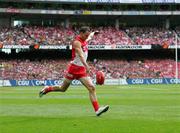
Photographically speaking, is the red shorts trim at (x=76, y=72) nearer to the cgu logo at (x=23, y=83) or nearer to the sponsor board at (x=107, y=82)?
the sponsor board at (x=107, y=82)

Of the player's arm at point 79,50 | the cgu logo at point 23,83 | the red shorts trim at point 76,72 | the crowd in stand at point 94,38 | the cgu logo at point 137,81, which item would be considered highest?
the player's arm at point 79,50

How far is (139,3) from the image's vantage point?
8375cm

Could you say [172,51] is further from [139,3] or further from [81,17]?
[81,17]

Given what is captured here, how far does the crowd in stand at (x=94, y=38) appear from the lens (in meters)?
76.2

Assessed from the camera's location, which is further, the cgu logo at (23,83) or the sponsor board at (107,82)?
the cgu logo at (23,83)

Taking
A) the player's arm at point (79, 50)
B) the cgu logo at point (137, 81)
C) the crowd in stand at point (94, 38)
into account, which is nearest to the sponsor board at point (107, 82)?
the cgu logo at point (137, 81)

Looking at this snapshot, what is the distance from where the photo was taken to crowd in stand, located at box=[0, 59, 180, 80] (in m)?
68.9

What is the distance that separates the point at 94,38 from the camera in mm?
80125

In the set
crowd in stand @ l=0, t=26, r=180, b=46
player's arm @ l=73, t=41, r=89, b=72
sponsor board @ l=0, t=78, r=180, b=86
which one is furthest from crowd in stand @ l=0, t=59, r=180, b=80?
player's arm @ l=73, t=41, r=89, b=72

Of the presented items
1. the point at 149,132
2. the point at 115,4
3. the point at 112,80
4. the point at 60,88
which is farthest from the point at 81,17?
the point at 149,132

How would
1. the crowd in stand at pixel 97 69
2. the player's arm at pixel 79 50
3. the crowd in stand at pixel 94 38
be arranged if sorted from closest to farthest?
the player's arm at pixel 79 50, the crowd in stand at pixel 97 69, the crowd in stand at pixel 94 38

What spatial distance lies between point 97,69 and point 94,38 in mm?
8990

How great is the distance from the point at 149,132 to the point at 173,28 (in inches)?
3110

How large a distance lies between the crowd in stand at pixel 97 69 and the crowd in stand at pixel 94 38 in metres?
2.93
